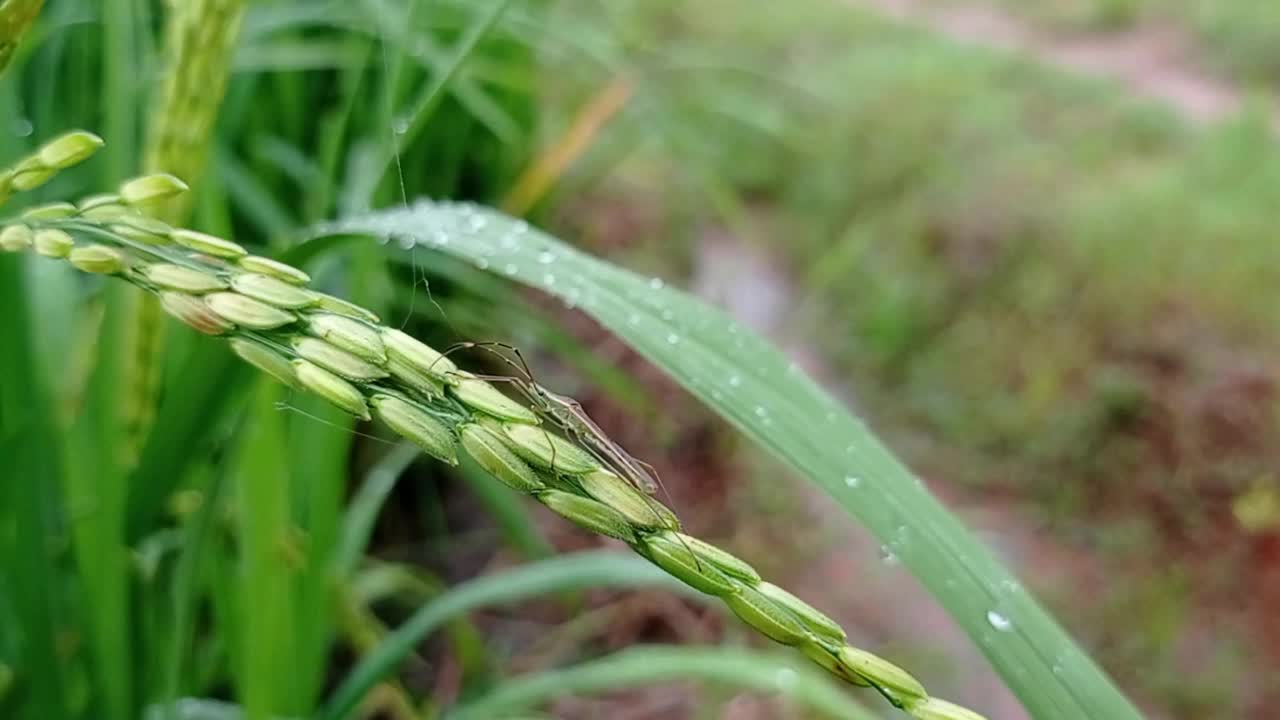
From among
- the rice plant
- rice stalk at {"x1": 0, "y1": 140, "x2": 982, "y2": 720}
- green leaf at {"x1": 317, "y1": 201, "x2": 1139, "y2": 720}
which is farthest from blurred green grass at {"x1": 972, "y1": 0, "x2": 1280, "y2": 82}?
rice stalk at {"x1": 0, "y1": 140, "x2": 982, "y2": 720}

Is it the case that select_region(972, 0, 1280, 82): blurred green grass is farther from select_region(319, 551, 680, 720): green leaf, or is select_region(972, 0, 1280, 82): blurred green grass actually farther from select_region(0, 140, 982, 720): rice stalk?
select_region(0, 140, 982, 720): rice stalk

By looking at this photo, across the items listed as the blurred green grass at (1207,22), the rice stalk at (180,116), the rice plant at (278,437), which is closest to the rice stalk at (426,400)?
the rice plant at (278,437)

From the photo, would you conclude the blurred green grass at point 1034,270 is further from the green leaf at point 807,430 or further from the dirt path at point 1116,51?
the green leaf at point 807,430

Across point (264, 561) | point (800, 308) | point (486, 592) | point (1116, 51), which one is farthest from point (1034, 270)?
point (264, 561)

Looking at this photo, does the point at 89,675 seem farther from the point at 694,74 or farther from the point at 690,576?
the point at 694,74

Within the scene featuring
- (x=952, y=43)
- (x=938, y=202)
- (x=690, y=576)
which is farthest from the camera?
(x=952, y=43)

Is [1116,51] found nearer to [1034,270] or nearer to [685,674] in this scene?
[1034,270]

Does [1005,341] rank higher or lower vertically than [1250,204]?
lower

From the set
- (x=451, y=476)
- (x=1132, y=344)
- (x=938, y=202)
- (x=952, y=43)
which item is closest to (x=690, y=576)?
(x=451, y=476)
